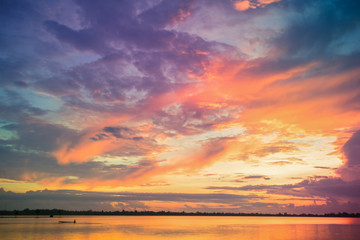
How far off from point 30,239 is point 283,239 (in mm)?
54248

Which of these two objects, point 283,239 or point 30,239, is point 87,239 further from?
point 283,239

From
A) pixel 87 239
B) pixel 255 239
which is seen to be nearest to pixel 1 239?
pixel 87 239

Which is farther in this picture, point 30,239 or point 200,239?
point 200,239

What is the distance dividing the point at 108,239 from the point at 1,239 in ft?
65.3

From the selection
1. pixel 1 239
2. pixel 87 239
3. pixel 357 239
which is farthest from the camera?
pixel 357 239

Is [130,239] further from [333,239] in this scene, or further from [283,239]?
[333,239]

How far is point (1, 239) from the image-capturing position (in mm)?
55781

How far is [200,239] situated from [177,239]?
489 cm

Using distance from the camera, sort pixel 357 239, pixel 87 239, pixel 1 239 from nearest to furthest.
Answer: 1. pixel 1 239
2. pixel 87 239
3. pixel 357 239

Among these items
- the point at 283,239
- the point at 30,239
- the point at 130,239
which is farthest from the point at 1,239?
the point at 283,239

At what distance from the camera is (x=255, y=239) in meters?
67.2

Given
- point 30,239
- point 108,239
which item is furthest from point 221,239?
point 30,239

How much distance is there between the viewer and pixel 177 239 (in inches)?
2461

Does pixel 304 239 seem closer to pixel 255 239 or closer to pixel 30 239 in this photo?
pixel 255 239
